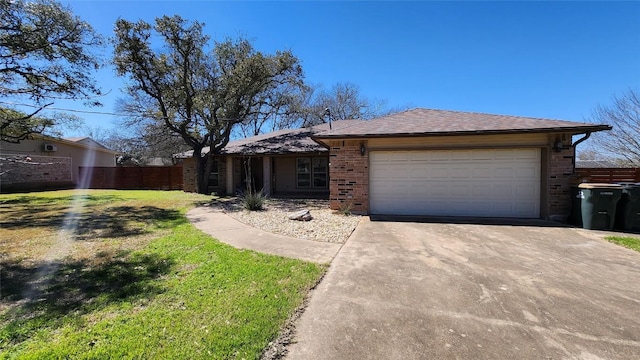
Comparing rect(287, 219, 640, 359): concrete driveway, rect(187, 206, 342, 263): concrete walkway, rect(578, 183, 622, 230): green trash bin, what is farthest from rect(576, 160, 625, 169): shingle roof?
rect(187, 206, 342, 263): concrete walkway

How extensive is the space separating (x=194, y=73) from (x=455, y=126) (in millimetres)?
12002

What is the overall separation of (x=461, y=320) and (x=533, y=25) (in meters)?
10.6

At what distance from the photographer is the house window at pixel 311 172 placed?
606 inches

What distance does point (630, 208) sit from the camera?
6.90 meters

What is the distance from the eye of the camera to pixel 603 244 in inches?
229

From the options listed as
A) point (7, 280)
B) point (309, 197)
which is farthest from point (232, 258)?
point (309, 197)

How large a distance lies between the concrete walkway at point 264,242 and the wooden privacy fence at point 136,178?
13234 mm

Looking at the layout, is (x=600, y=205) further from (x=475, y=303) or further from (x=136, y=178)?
(x=136, y=178)

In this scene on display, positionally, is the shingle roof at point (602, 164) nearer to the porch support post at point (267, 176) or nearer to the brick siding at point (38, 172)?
the porch support post at point (267, 176)

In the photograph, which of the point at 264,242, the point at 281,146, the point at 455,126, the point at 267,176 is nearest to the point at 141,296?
the point at 264,242

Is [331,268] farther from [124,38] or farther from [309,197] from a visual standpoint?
[124,38]

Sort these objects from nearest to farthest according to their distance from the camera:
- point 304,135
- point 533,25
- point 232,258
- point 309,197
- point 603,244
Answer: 1. point 232,258
2. point 603,244
3. point 533,25
4. point 309,197
5. point 304,135

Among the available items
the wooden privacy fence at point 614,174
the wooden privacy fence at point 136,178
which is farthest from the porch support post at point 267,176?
the wooden privacy fence at point 614,174

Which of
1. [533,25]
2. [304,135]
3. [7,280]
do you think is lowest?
[7,280]
